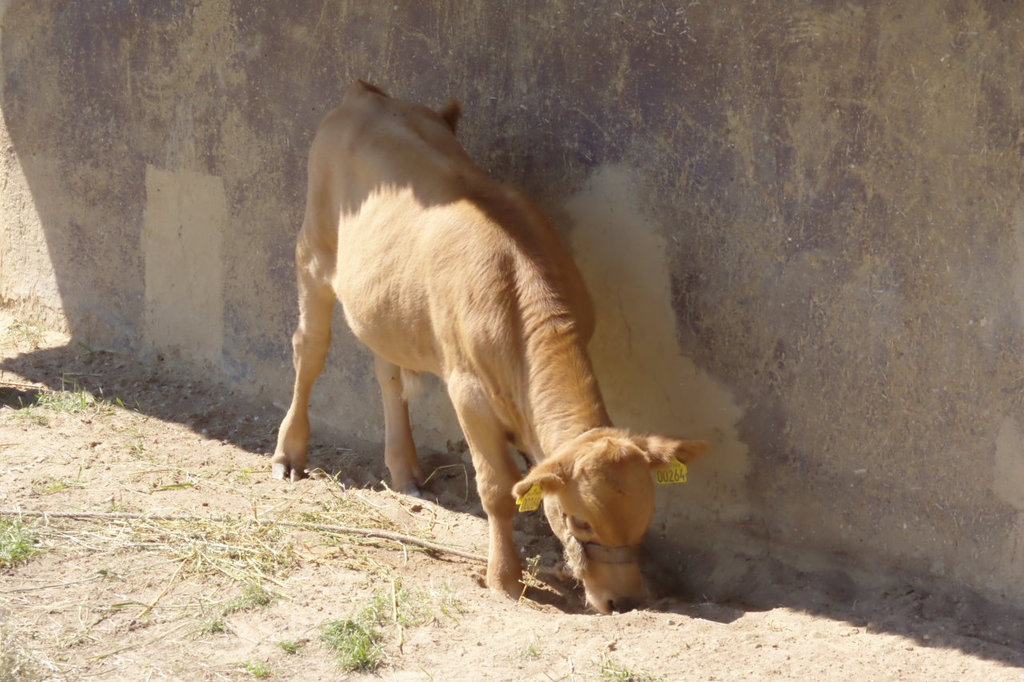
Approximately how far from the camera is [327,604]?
15.7 feet

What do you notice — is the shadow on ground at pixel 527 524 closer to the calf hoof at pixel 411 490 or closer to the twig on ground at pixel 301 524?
the calf hoof at pixel 411 490

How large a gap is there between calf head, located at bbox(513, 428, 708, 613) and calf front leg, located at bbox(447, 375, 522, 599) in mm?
453

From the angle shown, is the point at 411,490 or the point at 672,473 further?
the point at 411,490

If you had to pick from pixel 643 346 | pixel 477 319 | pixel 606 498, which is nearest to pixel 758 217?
pixel 643 346

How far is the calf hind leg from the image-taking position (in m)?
6.73

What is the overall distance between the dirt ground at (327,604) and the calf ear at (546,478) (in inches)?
20.0

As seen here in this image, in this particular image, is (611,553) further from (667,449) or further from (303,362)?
(303,362)

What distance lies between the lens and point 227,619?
4648 millimetres

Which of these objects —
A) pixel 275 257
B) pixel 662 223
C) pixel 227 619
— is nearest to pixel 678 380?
pixel 662 223

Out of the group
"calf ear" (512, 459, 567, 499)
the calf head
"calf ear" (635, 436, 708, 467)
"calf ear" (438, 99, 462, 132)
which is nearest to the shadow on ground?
the calf head

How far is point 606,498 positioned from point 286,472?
8.74 feet

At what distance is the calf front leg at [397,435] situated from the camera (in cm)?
655

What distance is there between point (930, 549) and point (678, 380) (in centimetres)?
130

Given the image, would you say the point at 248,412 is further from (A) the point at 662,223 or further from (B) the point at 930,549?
(B) the point at 930,549
